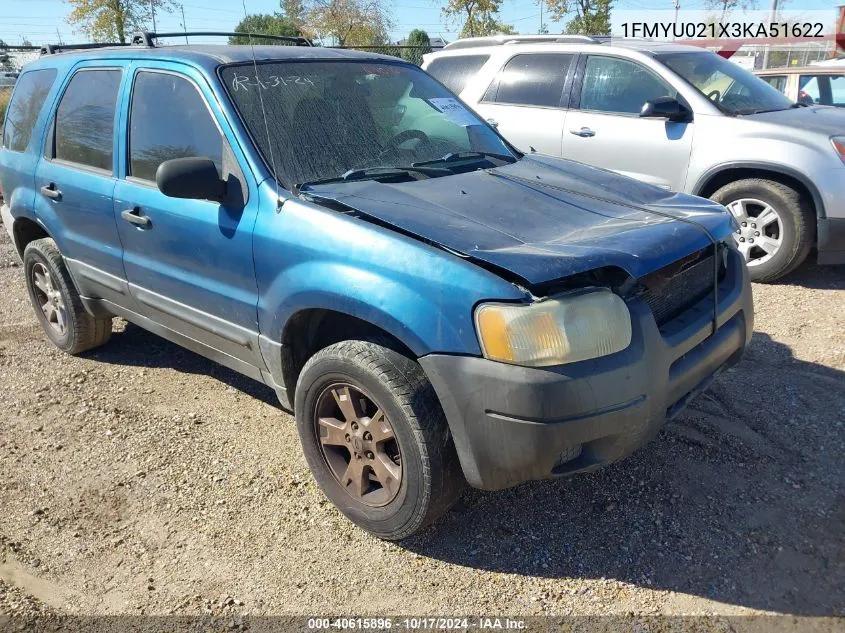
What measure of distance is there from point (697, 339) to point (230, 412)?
250 cm

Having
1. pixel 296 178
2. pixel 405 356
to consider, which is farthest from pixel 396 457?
pixel 296 178

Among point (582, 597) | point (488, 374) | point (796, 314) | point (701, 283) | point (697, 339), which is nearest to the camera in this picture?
point (488, 374)

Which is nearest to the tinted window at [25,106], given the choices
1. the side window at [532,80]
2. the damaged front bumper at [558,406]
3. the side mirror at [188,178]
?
the side mirror at [188,178]

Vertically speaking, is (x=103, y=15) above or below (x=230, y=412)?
above

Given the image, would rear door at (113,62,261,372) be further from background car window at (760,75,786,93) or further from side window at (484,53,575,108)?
Result: background car window at (760,75,786,93)

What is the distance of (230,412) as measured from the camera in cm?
389

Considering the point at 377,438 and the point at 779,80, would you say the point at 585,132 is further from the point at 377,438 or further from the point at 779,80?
the point at 779,80

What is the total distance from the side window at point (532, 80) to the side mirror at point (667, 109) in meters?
0.98

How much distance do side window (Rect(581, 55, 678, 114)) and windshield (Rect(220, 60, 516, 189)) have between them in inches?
105

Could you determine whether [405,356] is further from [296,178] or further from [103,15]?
[103,15]

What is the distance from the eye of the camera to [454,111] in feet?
12.5

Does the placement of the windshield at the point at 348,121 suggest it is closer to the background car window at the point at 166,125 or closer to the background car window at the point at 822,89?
the background car window at the point at 166,125

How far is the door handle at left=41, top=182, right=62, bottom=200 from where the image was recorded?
13.2ft

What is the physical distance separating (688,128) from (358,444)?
428 cm
